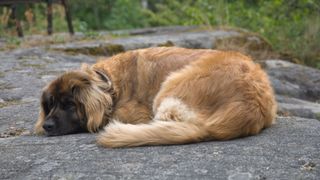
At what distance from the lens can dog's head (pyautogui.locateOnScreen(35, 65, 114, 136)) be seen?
520 centimetres

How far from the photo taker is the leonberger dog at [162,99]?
→ 4539 millimetres

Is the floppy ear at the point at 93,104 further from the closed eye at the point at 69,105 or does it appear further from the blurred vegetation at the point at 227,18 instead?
the blurred vegetation at the point at 227,18

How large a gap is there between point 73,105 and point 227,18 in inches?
363

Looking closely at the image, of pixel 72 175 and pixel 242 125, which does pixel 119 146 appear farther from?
pixel 242 125

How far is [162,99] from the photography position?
16.9ft

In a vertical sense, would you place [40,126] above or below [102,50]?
above

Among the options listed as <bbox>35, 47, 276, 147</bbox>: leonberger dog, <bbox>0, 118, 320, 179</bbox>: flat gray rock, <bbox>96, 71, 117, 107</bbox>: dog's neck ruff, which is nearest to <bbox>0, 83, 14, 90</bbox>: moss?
<bbox>35, 47, 276, 147</bbox>: leonberger dog

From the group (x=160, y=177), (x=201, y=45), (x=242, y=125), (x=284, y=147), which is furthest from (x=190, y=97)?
(x=201, y=45)

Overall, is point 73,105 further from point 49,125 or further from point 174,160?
point 174,160

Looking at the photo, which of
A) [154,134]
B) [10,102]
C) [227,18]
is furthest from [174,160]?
[227,18]

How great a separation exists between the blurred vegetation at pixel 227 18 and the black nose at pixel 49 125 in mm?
7265

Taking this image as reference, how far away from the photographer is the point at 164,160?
161 inches

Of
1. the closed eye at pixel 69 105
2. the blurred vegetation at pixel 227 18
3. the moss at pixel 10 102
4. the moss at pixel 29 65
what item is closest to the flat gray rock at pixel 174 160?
the closed eye at pixel 69 105

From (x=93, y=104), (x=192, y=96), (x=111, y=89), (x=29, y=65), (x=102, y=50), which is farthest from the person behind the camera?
(x=102, y=50)
